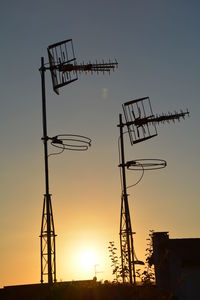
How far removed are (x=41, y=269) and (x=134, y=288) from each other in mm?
8412

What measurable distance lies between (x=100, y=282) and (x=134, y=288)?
652cm

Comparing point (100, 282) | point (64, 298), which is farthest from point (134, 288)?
point (100, 282)

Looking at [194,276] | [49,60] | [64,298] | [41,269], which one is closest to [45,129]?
[49,60]

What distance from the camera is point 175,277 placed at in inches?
1261

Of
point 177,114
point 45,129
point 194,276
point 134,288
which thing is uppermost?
point 177,114

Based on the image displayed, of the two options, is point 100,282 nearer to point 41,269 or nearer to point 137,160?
point 41,269

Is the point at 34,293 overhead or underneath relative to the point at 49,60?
underneath

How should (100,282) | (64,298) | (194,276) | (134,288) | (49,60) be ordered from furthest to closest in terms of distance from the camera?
1. (194,276)
2. (49,60)
3. (100,282)
4. (64,298)
5. (134,288)

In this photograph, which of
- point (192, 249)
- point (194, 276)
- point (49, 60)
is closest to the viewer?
point (49, 60)

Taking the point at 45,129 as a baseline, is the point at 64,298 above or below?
below

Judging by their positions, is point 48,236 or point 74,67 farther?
point 74,67

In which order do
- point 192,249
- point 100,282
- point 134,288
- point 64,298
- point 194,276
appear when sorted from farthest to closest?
1. point 192,249
2. point 194,276
3. point 100,282
4. point 64,298
5. point 134,288

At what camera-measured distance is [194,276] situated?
1186 inches

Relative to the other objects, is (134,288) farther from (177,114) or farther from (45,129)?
(177,114)
